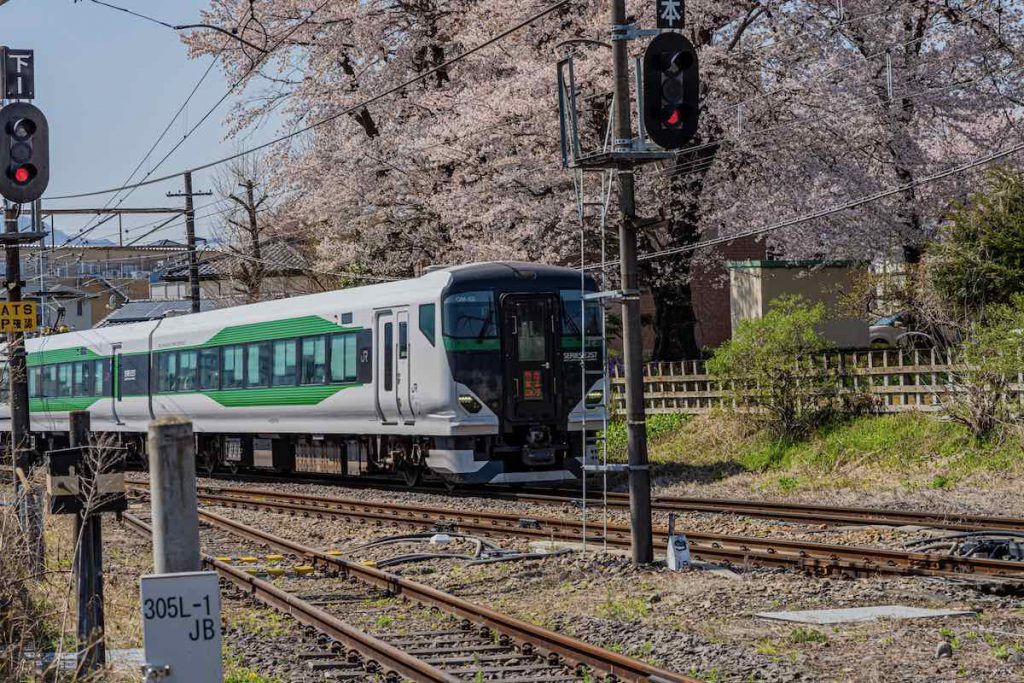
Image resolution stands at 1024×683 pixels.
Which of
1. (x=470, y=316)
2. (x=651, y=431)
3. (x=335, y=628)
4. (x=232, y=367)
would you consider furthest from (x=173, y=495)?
(x=651, y=431)

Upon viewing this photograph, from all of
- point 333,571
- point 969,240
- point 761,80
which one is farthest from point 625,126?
point 761,80

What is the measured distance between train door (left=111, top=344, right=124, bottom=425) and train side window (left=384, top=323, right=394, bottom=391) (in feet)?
40.2

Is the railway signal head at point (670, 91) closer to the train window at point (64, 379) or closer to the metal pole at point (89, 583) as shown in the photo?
the metal pole at point (89, 583)

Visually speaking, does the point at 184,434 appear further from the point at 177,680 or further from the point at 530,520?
the point at 530,520

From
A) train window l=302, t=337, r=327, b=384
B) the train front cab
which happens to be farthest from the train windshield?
train window l=302, t=337, r=327, b=384

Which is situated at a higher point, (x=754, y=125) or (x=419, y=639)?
(x=754, y=125)

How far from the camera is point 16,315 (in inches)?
714

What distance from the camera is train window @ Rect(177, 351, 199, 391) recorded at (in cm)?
2795

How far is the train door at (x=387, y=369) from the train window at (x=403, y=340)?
10cm

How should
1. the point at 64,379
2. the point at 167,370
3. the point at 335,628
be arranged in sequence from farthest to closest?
the point at 64,379, the point at 167,370, the point at 335,628

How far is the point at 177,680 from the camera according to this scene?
5270 mm

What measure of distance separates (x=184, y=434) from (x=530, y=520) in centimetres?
1092

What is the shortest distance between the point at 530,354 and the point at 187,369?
34.8ft

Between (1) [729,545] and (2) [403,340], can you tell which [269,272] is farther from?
(1) [729,545]
